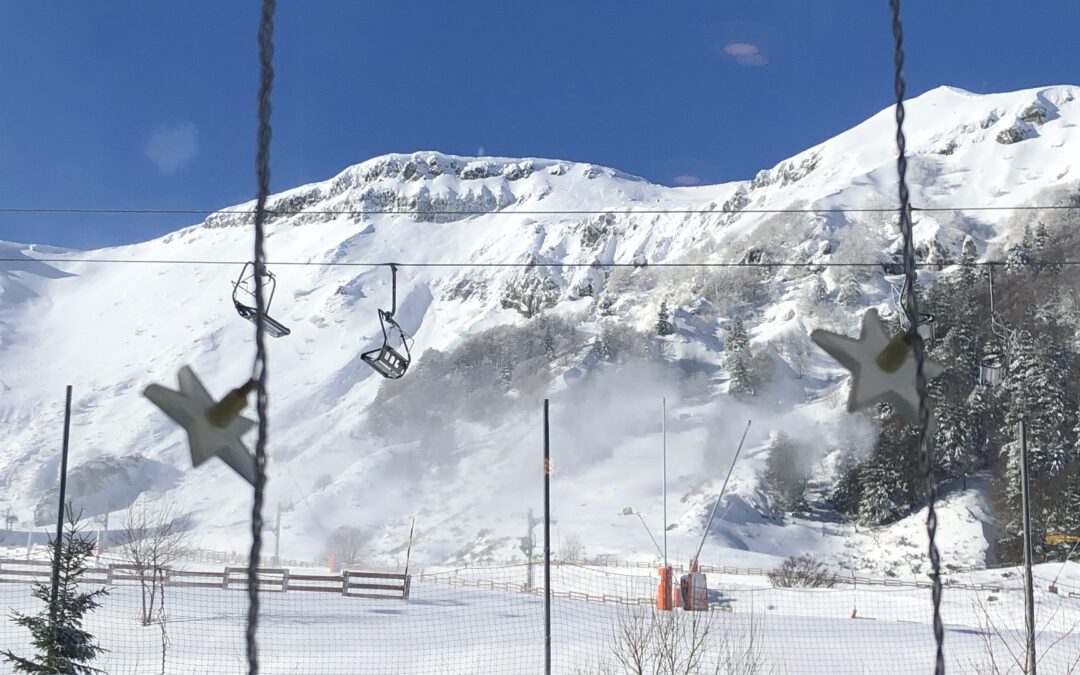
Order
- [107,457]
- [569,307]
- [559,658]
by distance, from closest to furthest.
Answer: [559,658], [107,457], [569,307]

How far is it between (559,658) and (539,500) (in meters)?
38.4

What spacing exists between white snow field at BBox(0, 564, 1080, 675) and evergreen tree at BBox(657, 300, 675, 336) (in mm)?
44501

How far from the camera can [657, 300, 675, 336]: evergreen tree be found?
221 ft

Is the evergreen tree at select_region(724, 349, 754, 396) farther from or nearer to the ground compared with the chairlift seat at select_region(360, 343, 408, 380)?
farther from the ground

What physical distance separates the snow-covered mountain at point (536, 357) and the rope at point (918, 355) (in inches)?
696

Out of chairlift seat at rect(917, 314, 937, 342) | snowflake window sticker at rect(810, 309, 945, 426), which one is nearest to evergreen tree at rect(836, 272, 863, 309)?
chairlift seat at rect(917, 314, 937, 342)

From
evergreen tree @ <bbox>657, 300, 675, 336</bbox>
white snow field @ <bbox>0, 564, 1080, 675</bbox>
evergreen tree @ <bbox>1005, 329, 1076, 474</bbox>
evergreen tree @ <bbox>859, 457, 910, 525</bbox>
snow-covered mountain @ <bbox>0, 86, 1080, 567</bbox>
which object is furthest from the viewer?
evergreen tree @ <bbox>657, 300, 675, 336</bbox>

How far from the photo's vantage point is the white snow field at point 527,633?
→ 12067mm

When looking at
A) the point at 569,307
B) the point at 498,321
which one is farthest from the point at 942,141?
the point at 498,321

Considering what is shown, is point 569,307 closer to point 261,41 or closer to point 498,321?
point 498,321

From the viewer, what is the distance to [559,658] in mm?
12516

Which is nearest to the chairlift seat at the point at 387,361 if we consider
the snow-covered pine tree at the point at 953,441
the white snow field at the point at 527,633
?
the white snow field at the point at 527,633

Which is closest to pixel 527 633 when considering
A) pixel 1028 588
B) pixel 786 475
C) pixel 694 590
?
pixel 694 590

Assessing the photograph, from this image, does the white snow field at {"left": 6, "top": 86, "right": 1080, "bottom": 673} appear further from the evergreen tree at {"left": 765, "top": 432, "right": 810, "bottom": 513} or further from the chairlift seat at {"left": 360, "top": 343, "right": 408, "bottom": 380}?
the chairlift seat at {"left": 360, "top": 343, "right": 408, "bottom": 380}
